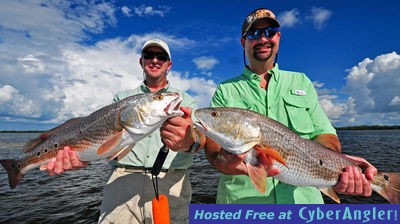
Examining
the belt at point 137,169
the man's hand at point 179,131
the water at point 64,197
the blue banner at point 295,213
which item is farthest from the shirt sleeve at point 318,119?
the water at point 64,197

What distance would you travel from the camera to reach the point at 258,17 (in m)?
4.23

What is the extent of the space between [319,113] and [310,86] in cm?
47

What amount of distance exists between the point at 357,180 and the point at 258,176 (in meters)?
1.58

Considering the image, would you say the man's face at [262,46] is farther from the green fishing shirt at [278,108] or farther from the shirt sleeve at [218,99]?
the shirt sleeve at [218,99]

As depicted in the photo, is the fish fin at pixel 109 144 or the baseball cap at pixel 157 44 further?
the baseball cap at pixel 157 44

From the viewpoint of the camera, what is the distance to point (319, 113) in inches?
165

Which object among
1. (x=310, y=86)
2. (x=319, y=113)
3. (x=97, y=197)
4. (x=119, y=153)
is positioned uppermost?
(x=310, y=86)

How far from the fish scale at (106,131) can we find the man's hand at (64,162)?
0.08 meters

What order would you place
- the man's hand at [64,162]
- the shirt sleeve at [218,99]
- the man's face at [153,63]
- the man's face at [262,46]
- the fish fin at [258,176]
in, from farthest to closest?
1. the man's face at [153,63]
2. the man's hand at [64,162]
3. the shirt sleeve at [218,99]
4. the man's face at [262,46]
5. the fish fin at [258,176]

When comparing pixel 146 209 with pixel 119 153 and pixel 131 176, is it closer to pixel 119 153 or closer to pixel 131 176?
pixel 131 176

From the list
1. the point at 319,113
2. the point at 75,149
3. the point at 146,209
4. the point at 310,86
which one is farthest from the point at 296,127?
Result: the point at 75,149

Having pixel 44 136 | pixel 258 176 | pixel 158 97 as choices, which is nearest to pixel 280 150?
pixel 258 176

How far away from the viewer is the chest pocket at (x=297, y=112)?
13.3 feet

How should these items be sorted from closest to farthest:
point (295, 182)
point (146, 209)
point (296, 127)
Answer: point (295, 182) < point (296, 127) < point (146, 209)
